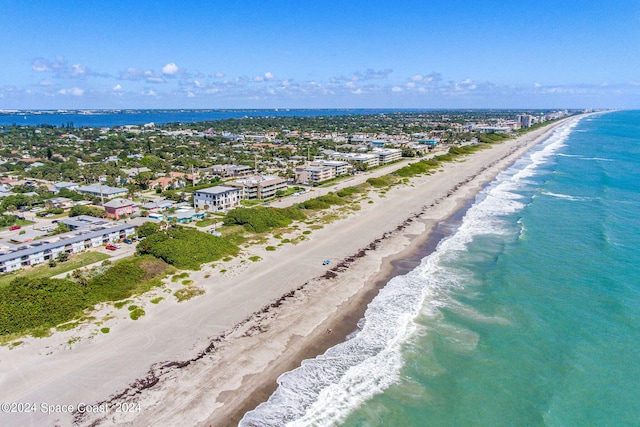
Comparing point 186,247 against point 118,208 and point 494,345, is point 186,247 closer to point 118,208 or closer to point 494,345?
point 118,208

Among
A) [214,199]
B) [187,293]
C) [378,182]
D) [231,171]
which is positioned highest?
[231,171]

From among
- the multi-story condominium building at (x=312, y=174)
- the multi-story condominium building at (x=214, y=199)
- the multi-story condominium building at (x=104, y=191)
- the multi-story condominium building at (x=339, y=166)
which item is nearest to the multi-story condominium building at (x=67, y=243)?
the multi-story condominium building at (x=214, y=199)

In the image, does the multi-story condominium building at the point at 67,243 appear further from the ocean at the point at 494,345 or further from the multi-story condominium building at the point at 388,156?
the multi-story condominium building at the point at 388,156

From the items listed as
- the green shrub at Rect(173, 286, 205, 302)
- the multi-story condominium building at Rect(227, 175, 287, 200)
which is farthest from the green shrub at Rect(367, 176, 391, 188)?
the green shrub at Rect(173, 286, 205, 302)

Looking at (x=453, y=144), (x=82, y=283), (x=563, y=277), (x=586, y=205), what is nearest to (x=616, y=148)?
(x=453, y=144)

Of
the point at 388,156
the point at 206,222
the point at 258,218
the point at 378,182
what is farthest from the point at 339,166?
the point at 206,222

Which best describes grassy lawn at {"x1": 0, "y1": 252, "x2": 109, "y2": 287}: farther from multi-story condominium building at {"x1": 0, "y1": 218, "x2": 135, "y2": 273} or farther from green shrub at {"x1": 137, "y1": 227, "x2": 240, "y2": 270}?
green shrub at {"x1": 137, "y1": 227, "x2": 240, "y2": 270}
